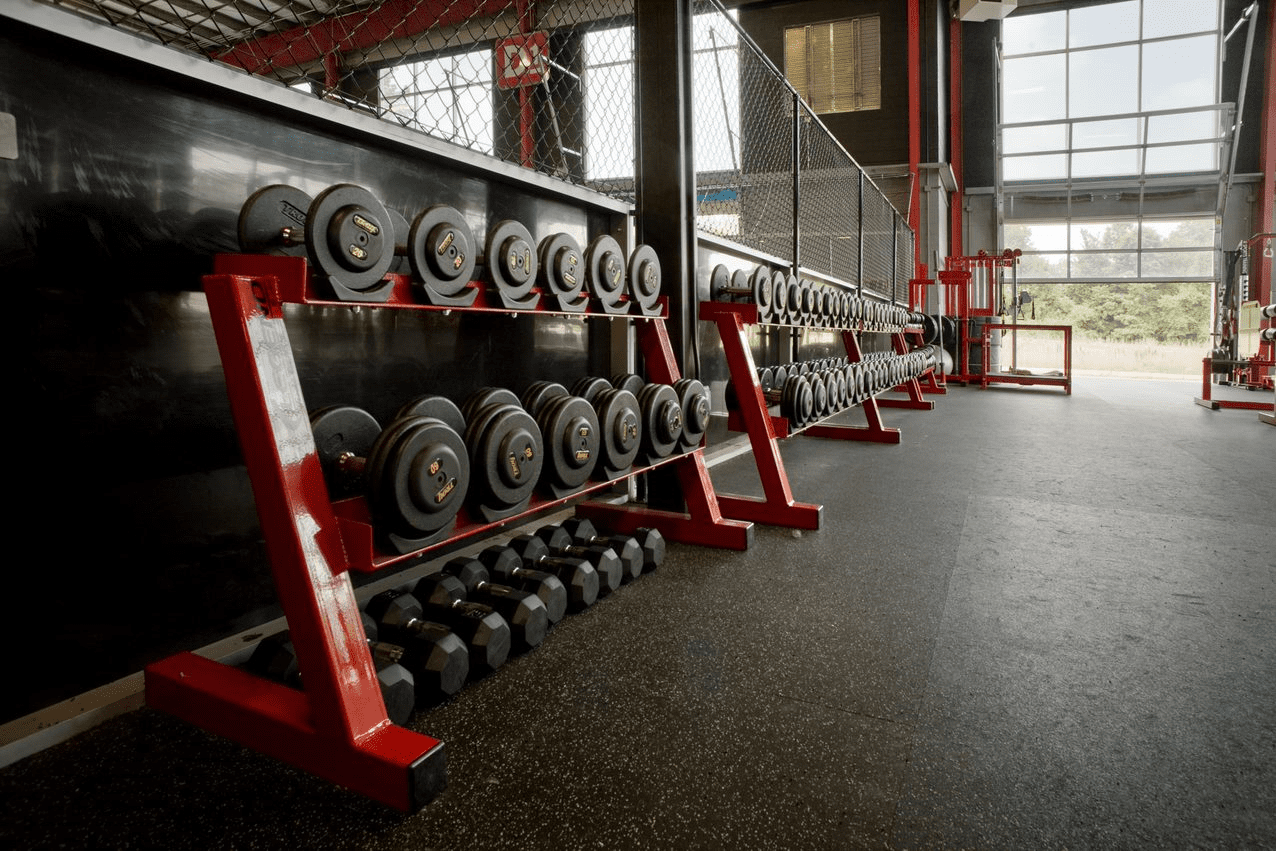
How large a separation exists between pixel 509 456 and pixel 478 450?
48mm

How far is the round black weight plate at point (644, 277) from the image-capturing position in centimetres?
159

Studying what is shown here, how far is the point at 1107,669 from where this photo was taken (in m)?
1.02

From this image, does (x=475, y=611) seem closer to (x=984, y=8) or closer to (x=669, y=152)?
(x=669, y=152)

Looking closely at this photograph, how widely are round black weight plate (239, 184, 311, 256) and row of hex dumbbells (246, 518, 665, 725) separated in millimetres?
530

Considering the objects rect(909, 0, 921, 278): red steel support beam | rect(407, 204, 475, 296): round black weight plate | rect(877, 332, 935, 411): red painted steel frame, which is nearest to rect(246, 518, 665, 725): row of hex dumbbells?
rect(407, 204, 475, 296): round black weight plate

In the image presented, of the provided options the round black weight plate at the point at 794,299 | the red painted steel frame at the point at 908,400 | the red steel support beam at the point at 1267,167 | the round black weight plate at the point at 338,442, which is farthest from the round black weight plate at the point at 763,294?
the red steel support beam at the point at 1267,167

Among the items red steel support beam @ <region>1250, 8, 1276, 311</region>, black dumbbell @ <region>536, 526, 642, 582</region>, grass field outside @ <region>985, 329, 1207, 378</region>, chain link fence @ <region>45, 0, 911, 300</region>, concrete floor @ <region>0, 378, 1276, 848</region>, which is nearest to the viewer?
concrete floor @ <region>0, 378, 1276, 848</region>

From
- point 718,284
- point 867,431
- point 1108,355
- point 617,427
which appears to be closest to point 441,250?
point 617,427

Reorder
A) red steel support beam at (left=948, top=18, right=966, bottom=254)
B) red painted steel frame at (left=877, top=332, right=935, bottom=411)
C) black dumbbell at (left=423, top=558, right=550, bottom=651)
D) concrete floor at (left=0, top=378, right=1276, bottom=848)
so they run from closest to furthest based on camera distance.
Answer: concrete floor at (left=0, top=378, right=1276, bottom=848) < black dumbbell at (left=423, top=558, right=550, bottom=651) < red painted steel frame at (left=877, top=332, right=935, bottom=411) < red steel support beam at (left=948, top=18, right=966, bottom=254)

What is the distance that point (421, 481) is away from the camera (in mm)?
865

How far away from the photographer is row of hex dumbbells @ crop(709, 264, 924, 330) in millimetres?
2123

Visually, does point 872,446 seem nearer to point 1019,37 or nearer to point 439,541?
A: point 439,541

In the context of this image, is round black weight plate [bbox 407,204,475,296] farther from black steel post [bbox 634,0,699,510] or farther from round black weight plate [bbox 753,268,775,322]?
round black weight plate [bbox 753,268,775,322]

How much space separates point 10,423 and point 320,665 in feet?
1.56
